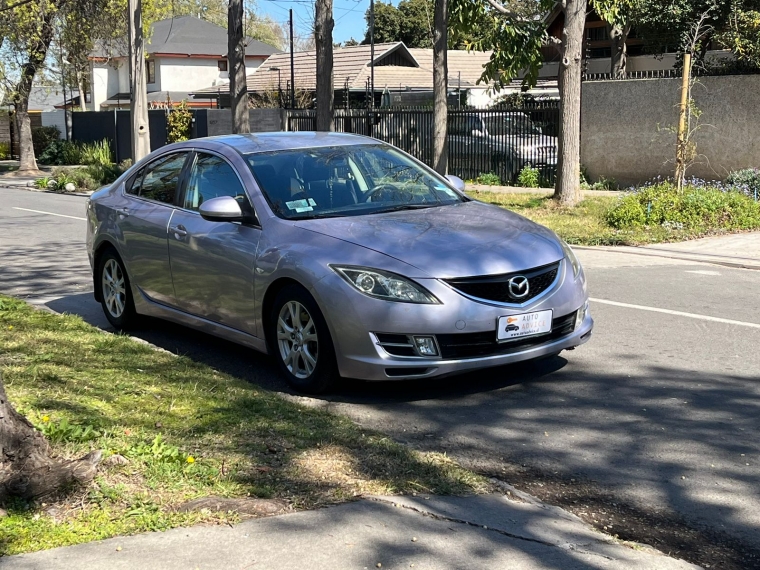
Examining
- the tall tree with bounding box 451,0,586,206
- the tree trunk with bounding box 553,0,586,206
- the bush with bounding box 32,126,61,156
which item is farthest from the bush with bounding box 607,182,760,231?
the bush with bounding box 32,126,61,156

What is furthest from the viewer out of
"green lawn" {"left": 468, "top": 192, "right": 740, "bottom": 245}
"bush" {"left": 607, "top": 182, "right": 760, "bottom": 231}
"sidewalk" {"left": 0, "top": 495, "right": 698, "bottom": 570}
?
"bush" {"left": 607, "top": 182, "right": 760, "bottom": 231}

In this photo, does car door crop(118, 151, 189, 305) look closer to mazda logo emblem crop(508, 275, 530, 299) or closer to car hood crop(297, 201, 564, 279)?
car hood crop(297, 201, 564, 279)

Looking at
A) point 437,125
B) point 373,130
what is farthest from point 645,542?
point 373,130

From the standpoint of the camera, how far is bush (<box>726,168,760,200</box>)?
16500mm

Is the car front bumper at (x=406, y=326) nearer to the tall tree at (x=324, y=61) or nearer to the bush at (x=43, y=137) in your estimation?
the tall tree at (x=324, y=61)

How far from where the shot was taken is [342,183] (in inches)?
280

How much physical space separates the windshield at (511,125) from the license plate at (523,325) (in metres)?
15.8

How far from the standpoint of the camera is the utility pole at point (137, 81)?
78.9 ft

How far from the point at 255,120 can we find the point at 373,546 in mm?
29577

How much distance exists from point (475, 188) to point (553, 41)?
4.57 meters

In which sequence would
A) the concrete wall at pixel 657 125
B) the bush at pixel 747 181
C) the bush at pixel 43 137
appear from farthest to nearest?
the bush at pixel 43 137, the concrete wall at pixel 657 125, the bush at pixel 747 181

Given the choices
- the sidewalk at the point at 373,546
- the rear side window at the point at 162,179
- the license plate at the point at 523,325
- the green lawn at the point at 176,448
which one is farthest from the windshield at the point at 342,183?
the sidewalk at the point at 373,546

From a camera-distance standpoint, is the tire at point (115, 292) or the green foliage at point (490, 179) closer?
the tire at point (115, 292)

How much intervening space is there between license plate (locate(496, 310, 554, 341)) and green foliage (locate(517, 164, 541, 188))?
15.7 meters
